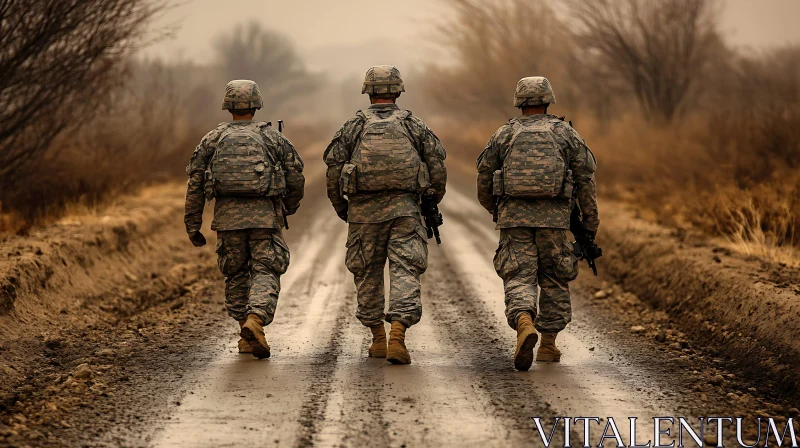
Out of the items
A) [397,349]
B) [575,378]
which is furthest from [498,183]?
[575,378]

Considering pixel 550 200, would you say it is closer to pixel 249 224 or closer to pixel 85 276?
pixel 249 224

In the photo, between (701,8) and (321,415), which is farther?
(701,8)

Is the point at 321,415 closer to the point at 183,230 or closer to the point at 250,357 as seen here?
the point at 250,357

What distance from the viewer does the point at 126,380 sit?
6562mm

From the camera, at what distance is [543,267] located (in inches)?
289

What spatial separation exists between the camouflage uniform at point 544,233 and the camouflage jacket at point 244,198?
4.85ft

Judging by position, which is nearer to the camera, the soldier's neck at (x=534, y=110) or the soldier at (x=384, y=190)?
the soldier at (x=384, y=190)

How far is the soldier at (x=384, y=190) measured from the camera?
7.23 meters

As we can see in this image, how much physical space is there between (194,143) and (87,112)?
633 cm

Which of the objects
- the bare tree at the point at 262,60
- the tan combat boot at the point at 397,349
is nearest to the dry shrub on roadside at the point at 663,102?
the tan combat boot at the point at 397,349

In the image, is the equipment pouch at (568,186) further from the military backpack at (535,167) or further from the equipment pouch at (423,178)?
the equipment pouch at (423,178)

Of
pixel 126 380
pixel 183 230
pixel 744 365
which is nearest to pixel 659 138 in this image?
pixel 183 230

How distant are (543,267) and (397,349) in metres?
1.28

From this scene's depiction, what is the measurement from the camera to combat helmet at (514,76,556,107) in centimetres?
724
